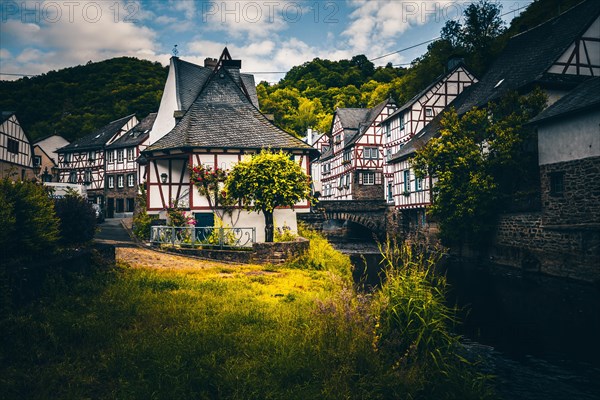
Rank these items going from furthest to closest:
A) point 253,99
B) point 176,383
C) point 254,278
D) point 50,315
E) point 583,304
→ point 253,99 < point 583,304 < point 254,278 < point 50,315 < point 176,383

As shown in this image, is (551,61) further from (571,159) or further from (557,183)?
(557,183)

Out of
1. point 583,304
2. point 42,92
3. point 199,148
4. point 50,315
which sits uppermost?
point 42,92

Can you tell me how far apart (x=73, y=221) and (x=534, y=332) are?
41.5 feet

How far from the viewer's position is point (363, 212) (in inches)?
1308

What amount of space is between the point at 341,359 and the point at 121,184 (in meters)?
45.3

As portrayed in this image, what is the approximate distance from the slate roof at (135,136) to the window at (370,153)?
2381 cm

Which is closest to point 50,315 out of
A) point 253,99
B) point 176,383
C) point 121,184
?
point 176,383

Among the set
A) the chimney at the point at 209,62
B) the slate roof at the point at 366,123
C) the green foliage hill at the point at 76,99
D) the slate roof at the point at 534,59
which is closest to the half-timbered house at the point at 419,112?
the slate roof at the point at 534,59

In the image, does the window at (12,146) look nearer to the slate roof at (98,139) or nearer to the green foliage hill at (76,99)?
the slate roof at (98,139)

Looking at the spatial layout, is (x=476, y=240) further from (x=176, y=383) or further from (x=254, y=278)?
(x=176, y=383)

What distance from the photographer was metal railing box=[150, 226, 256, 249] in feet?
49.9

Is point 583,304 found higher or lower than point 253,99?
lower

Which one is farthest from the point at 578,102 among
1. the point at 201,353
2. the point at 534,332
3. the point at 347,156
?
the point at 347,156

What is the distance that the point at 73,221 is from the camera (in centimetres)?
1068
